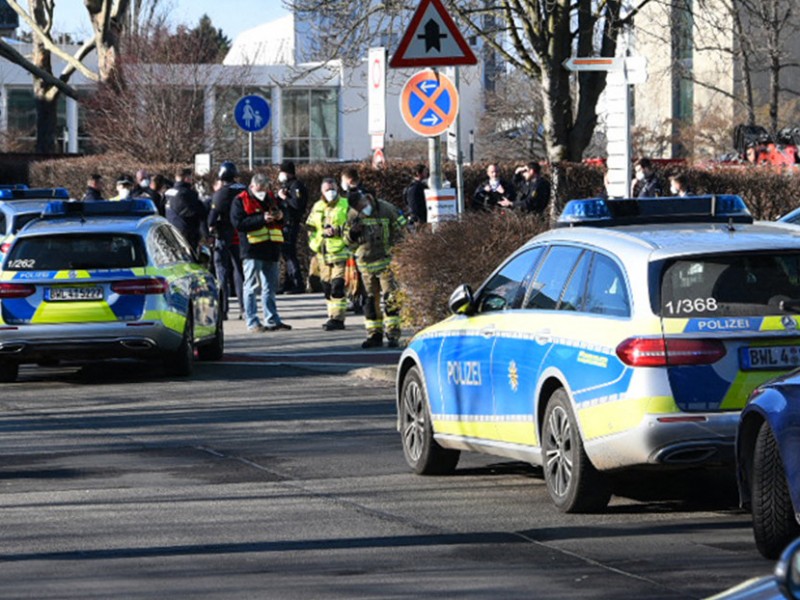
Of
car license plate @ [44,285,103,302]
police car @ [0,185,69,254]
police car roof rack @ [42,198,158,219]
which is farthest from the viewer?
police car @ [0,185,69,254]

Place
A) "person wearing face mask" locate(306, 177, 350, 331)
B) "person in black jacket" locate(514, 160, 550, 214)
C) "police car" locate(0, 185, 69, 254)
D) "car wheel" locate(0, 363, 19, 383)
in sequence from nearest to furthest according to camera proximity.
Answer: "car wheel" locate(0, 363, 19, 383) < "person wearing face mask" locate(306, 177, 350, 331) < "police car" locate(0, 185, 69, 254) < "person in black jacket" locate(514, 160, 550, 214)

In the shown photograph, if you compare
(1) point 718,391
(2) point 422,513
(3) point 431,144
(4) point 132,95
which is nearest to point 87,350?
(3) point 431,144

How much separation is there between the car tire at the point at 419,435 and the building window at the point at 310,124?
7102cm

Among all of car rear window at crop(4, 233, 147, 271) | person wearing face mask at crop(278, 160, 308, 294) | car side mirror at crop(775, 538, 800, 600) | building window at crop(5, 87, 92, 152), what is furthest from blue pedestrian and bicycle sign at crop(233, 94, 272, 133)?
building window at crop(5, 87, 92, 152)

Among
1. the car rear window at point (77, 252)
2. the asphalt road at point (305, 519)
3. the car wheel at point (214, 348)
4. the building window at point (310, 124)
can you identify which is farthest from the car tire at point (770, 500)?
the building window at point (310, 124)

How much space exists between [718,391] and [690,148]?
194 ft

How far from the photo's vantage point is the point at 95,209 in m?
19.6

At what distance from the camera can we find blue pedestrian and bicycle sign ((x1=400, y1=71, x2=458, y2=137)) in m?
17.5

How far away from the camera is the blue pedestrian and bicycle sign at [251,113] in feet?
94.6

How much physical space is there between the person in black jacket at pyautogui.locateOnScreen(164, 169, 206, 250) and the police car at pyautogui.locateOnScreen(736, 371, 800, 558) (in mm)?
17976

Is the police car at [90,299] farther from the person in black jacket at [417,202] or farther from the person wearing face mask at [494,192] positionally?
the person wearing face mask at [494,192]

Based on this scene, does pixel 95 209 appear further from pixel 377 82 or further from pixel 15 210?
pixel 15 210

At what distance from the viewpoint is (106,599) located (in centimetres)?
748

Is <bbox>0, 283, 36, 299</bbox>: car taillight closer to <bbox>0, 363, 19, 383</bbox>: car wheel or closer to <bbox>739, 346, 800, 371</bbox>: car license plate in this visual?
<bbox>0, 363, 19, 383</bbox>: car wheel
